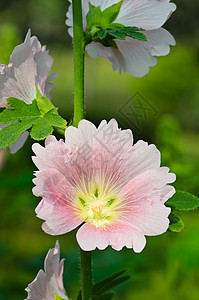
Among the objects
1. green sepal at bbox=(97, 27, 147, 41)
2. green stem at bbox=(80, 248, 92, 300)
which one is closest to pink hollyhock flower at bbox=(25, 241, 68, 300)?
green stem at bbox=(80, 248, 92, 300)

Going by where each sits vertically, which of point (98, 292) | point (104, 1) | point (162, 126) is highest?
point (162, 126)

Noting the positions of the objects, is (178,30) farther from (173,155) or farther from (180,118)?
(173,155)

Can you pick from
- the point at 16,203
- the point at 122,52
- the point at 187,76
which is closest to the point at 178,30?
the point at 187,76

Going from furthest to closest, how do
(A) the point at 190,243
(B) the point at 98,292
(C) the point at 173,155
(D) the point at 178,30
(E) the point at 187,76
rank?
(D) the point at 178,30 → (E) the point at 187,76 → (A) the point at 190,243 → (C) the point at 173,155 → (B) the point at 98,292

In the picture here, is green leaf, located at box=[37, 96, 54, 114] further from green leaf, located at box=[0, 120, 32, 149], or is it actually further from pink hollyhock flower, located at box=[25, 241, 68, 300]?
pink hollyhock flower, located at box=[25, 241, 68, 300]

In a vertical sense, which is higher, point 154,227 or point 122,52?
point 122,52

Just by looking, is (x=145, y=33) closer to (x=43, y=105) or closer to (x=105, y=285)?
(x=43, y=105)

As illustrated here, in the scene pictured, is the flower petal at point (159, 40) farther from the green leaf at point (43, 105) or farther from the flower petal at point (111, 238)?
the flower petal at point (111, 238)
